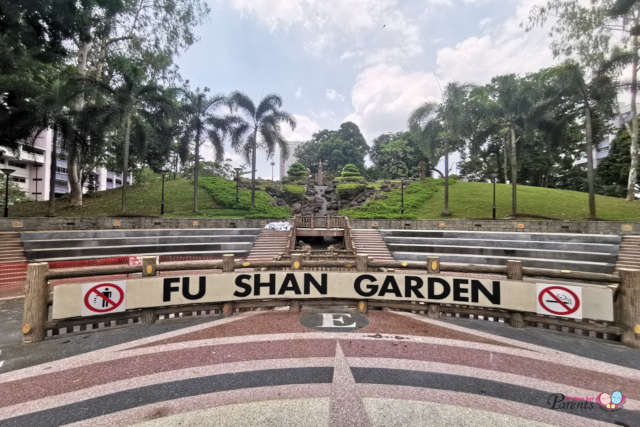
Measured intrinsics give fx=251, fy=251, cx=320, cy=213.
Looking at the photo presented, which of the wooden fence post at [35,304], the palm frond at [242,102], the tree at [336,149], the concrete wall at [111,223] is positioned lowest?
the wooden fence post at [35,304]

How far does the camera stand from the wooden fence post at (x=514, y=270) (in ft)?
17.1

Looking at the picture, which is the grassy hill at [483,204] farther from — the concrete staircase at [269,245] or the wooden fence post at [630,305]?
the wooden fence post at [630,305]

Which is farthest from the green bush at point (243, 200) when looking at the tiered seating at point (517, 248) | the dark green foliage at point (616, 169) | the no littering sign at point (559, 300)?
the dark green foliage at point (616, 169)

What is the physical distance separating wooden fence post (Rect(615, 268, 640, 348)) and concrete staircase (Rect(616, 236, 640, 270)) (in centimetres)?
816

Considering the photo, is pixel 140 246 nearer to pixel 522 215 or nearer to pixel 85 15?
pixel 85 15

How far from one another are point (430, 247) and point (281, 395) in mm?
12613

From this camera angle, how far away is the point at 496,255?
1245 centimetres

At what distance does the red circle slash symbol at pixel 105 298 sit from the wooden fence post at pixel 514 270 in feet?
25.7

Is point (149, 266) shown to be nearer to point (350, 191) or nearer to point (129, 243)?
point (129, 243)

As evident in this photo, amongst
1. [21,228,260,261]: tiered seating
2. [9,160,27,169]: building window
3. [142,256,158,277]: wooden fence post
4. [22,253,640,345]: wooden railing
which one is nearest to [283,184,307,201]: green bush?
[21,228,260,261]: tiered seating

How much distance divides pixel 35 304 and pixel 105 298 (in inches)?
38.9

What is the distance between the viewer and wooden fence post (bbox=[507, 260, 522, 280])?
206 inches

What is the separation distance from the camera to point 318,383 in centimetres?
341

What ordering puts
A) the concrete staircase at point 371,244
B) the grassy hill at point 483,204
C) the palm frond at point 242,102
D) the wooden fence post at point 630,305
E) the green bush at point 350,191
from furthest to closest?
the green bush at point 350,191 < the palm frond at point 242,102 < the grassy hill at point 483,204 < the concrete staircase at point 371,244 < the wooden fence post at point 630,305
